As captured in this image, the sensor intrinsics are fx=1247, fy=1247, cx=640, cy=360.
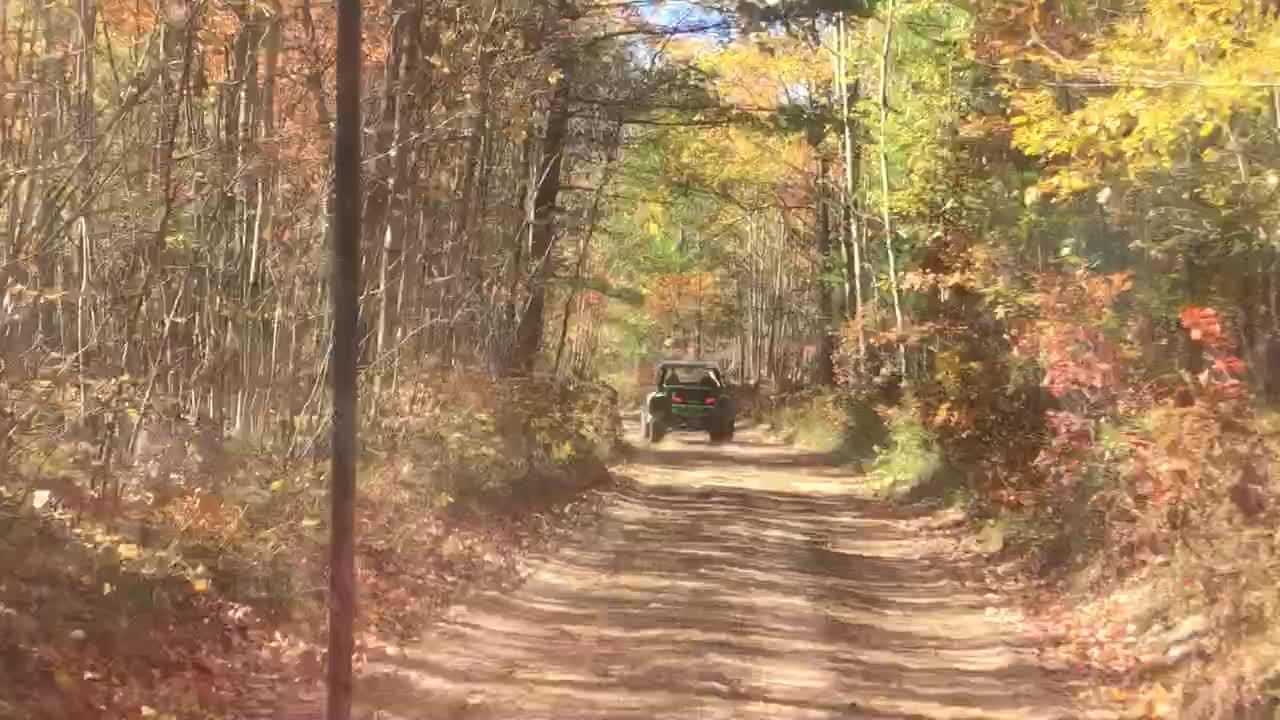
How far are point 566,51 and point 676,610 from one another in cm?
746

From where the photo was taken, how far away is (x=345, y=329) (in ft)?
19.5

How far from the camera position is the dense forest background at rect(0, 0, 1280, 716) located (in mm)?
7855

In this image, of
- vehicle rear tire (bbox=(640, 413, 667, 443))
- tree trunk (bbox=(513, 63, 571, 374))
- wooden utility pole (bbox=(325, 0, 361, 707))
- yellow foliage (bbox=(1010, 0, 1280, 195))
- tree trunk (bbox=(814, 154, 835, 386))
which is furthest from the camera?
tree trunk (bbox=(814, 154, 835, 386))

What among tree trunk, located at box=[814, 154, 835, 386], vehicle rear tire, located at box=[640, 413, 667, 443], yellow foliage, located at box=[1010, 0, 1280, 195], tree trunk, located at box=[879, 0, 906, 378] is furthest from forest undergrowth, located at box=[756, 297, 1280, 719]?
tree trunk, located at box=[814, 154, 835, 386]

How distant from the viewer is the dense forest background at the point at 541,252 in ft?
25.8

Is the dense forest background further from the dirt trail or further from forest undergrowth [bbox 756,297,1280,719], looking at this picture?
the dirt trail

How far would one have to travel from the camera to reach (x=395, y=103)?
11219 millimetres

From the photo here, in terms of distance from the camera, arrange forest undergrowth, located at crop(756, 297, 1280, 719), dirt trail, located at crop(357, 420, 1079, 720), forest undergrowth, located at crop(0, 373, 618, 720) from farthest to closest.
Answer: dirt trail, located at crop(357, 420, 1079, 720) → forest undergrowth, located at crop(756, 297, 1280, 719) → forest undergrowth, located at crop(0, 373, 618, 720)

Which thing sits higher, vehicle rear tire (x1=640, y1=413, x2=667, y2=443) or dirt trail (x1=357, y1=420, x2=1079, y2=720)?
vehicle rear tire (x1=640, y1=413, x2=667, y2=443)

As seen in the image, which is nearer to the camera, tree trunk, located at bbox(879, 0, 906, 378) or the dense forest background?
the dense forest background

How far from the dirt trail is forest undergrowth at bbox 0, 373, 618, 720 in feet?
2.09

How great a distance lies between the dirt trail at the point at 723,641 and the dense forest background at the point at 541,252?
43.5 inches

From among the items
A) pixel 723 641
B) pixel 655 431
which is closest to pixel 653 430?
pixel 655 431

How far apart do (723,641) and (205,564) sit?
3.67 metres
